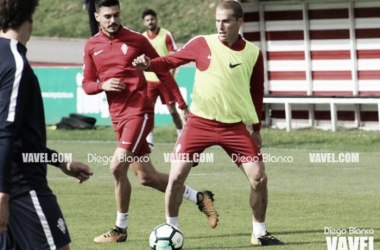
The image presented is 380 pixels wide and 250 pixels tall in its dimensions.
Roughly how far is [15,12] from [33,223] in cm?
126

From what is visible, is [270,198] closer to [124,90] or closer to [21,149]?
[124,90]

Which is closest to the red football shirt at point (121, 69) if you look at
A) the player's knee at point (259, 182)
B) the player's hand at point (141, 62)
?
the player's hand at point (141, 62)

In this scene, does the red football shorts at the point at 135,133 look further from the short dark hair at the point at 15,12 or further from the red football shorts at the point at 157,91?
the red football shorts at the point at 157,91

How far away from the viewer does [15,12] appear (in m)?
6.18

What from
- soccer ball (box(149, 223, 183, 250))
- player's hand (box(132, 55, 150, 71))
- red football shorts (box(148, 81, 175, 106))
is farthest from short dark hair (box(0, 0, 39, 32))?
red football shorts (box(148, 81, 175, 106))

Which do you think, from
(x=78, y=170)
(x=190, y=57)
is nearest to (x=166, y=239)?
(x=190, y=57)

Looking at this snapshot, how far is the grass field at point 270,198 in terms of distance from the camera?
35.7 feet

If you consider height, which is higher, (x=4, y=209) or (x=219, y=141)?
(x=219, y=141)

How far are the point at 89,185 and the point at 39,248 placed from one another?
9.45 metres

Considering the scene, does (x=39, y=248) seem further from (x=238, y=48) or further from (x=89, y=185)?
(x=89, y=185)

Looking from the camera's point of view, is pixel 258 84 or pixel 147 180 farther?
pixel 147 180

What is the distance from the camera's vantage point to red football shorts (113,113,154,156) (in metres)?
10.9

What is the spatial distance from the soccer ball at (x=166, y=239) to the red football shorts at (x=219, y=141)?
2.40 ft

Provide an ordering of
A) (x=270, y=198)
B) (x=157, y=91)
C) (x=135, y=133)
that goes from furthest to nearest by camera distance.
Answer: (x=157, y=91) < (x=270, y=198) < (x=135, y=133)
